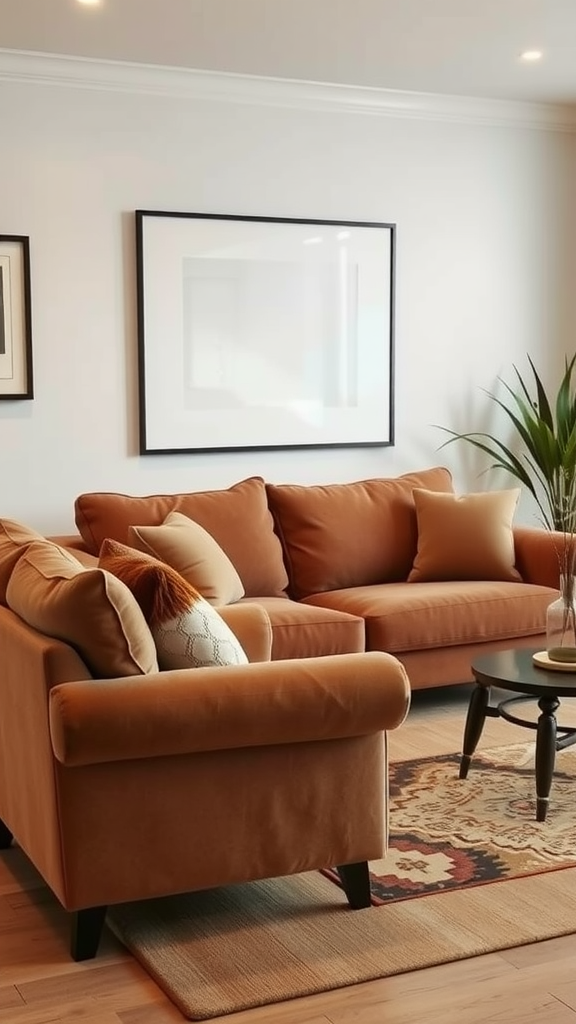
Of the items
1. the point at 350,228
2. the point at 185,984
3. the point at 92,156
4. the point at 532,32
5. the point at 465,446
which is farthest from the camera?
the point at 465,446

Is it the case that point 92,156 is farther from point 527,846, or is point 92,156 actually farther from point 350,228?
point 527,846

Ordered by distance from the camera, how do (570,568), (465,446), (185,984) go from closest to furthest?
(185,984), (570,568), (465,446)

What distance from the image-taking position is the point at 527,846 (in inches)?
132

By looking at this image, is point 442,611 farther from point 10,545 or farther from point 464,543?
point 10,545

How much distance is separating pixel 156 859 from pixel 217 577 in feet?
5.87

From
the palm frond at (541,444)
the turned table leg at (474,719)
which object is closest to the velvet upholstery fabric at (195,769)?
the turned table leg at (474,719)

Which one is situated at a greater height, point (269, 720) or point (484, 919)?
point (269, 720)

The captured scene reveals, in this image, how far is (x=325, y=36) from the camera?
4.77 m

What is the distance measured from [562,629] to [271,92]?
9.34 ft

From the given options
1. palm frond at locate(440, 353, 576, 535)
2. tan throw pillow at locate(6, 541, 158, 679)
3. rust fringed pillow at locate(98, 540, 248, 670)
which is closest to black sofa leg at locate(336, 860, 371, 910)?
rust fringed pillow at locate(98, 540, 248, 670)

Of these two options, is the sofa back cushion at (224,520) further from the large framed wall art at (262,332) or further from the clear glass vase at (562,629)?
the clear glass vase at (562,629)

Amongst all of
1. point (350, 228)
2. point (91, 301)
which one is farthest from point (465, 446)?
point (91, 301)

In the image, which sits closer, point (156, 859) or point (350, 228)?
point (156, 859)

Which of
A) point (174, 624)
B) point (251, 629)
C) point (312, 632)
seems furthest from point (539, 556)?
point (174, 624)
